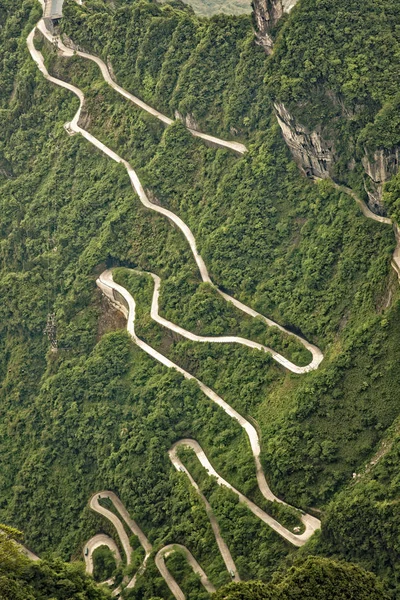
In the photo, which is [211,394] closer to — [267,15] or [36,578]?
[36,578]

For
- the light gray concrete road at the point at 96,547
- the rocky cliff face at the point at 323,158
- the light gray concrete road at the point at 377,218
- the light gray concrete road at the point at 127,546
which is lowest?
the light gray concrete road at the point at 96,547

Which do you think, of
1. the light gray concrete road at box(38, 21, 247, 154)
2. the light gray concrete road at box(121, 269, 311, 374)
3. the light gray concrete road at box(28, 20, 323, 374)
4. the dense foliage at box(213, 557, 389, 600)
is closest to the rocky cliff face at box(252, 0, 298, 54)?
the light gray concrete road at box(38, 21, 247, 154)

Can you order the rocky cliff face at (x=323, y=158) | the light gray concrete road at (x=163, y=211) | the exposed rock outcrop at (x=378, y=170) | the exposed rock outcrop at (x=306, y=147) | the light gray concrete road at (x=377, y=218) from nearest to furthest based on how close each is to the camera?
1. the light gray concrete road at (x=377, y=218)
2. the exposed rock outcrop at (x=378, y=170)
3. the rocky cliff face at (x=323, y=158)
4. the light gray concrete road at (x=163, y=211)
5. the exposed rock outcrop at (x=306, y=147)

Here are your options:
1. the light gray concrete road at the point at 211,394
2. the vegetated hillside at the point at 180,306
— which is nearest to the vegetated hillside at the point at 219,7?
the vegetated hillside at the point at 180,306

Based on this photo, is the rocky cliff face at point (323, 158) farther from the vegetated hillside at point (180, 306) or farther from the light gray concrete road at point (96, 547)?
the light gray concrete road at point (96, 547)

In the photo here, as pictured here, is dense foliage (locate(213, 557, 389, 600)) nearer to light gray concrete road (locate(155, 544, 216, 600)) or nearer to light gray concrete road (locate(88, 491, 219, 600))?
light gray concrete road (locate(155, 544, 216, 600))

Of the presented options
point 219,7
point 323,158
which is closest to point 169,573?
point 323,158
